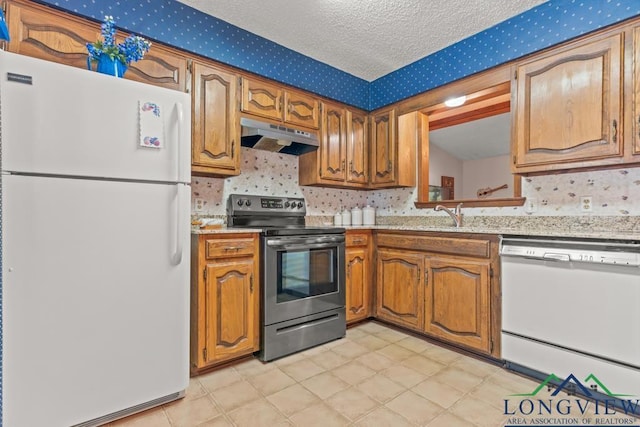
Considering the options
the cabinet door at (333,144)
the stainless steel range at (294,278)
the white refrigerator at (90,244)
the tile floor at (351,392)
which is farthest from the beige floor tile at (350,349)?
the cabinet door at (333,144)

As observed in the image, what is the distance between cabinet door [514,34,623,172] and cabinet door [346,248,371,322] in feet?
4.70

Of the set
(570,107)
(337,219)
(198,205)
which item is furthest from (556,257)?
(198,205)

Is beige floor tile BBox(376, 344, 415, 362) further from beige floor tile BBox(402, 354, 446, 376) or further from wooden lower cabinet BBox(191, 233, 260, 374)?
wooden lower cabinet BBox(191, 233, 260, 374)

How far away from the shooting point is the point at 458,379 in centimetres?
201

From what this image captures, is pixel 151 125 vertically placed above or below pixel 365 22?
below

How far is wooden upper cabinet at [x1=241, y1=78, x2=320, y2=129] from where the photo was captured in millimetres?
2580

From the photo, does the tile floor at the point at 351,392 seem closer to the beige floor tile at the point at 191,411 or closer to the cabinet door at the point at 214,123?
the beige floor tile at the point at 191,411

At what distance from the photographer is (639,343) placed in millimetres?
1619

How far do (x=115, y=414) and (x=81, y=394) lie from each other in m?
0.21

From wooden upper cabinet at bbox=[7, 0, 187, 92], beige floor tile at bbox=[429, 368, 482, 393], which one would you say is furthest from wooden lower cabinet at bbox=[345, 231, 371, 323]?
wooden upper cabinet at bbox=[7, 0, 187, 92]

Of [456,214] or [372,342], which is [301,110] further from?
[372,342]

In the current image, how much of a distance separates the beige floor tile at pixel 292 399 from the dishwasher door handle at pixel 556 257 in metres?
1.58

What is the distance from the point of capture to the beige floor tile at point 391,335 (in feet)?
8.72

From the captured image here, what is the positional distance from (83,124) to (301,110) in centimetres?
177
